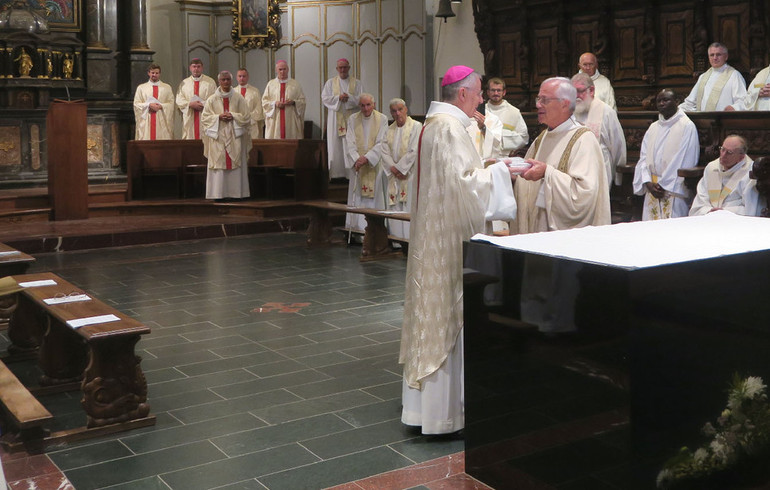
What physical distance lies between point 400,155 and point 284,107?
5.45 m

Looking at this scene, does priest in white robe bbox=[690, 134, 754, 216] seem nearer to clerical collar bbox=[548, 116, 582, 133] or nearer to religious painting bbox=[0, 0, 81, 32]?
clerical collar bbox=[548, 116, 582, 133]

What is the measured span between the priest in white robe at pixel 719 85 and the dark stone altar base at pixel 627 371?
22.5 ft

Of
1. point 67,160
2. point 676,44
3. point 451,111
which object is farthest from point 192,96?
point 451,111

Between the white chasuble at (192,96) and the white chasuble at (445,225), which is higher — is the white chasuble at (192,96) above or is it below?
above

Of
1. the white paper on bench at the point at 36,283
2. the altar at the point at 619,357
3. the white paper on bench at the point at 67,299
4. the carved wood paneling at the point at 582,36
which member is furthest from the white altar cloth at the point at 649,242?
the carved wood paneling at the point at 582,36

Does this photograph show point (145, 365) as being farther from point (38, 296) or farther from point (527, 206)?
point (527, 206)

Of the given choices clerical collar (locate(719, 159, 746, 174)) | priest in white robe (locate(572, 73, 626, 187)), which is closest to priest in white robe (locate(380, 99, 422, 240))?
priest in white robe (locate(572, 73, 626, 187))

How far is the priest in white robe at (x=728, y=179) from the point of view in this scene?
24.1 feet

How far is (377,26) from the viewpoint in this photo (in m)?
15.8

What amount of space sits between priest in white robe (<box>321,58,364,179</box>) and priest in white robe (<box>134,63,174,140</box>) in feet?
8.59

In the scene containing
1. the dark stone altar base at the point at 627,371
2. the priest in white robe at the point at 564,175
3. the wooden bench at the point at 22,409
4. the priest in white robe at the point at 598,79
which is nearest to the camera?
the dark stone altar base at the point at 627,371

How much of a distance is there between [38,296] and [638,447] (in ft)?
12.2

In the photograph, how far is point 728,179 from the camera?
748cm

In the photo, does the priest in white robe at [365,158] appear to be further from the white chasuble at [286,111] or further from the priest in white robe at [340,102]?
the white chasuble at [286,111]
